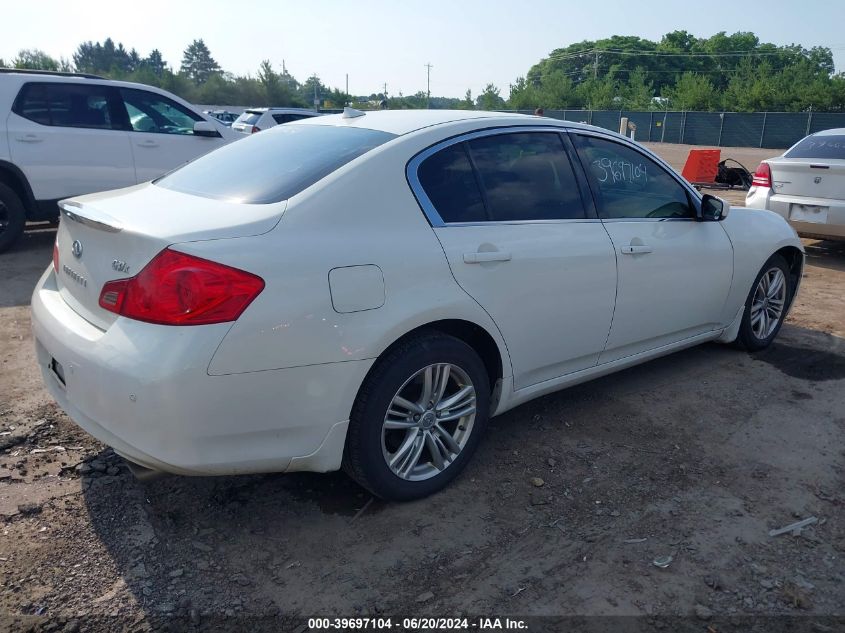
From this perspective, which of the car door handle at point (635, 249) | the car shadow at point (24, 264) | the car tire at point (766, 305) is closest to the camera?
the car door handle at point (635, 249)

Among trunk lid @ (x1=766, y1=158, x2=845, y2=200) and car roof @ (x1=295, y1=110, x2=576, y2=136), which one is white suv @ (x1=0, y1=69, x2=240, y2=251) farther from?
trunk lid @ (x1=766, y1=158, x2=845, y2=200)

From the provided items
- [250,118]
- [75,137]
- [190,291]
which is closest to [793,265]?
[190,291]

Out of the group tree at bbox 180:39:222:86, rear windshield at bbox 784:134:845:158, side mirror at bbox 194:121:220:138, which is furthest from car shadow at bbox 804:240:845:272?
tree at bbox 180:39:222:86

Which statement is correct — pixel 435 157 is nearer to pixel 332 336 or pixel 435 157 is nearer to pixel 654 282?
pixel 332 336

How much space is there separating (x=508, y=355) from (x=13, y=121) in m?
6.58

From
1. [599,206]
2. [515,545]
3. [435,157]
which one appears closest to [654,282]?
[599,206]

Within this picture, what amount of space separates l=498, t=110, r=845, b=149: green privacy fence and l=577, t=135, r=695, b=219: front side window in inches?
1689

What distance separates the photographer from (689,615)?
2.40 m

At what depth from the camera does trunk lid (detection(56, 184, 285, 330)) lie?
8.16 feet

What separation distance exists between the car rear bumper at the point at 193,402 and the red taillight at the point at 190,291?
42mm

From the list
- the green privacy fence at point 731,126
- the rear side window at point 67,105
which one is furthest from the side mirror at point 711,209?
the green privacy fence at point 731,126

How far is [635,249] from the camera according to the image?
377 cm

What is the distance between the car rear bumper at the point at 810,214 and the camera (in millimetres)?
7699

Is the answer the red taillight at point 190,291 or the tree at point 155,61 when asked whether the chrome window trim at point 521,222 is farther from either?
the tree at point 155,61
